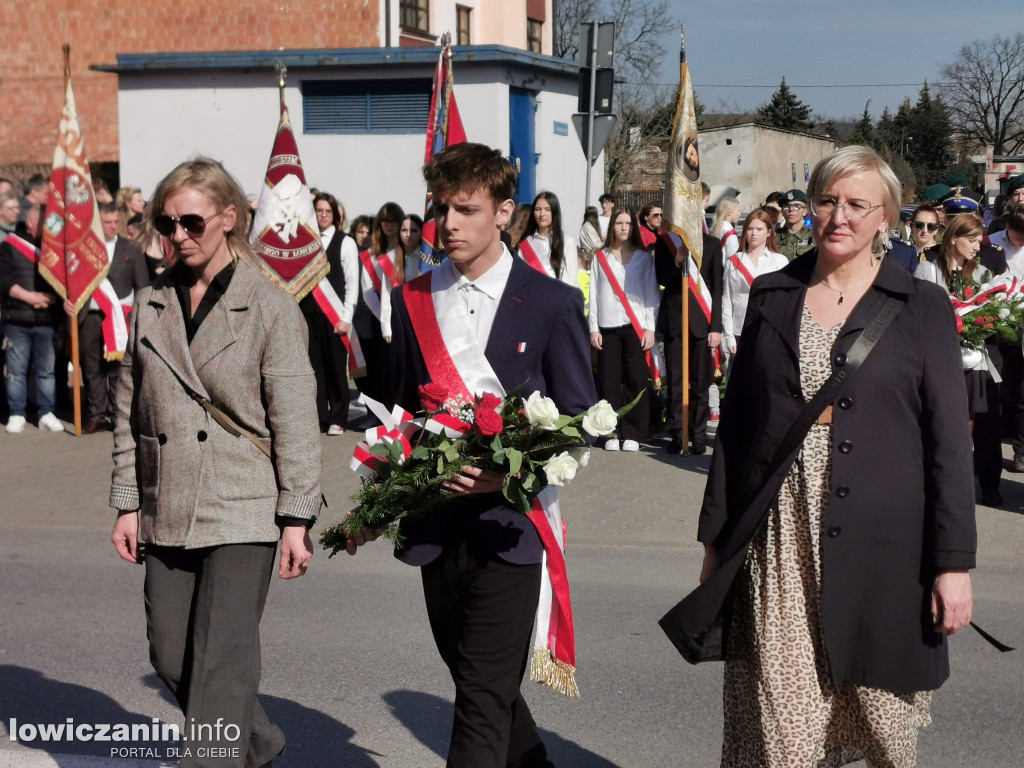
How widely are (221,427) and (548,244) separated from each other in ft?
24.9

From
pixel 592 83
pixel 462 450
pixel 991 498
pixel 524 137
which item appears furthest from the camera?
pixel 524 137

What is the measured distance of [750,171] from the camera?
214 feet

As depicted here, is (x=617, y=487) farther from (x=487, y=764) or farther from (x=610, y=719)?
(x=487, y=764)

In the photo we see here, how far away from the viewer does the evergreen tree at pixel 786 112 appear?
283 feet

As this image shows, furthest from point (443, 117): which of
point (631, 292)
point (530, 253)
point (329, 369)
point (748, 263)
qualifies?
point (329, 369)

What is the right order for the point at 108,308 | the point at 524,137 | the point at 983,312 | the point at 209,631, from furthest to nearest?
the point at 524,137
the point at 108,308
the point at 983,312
the point at 209,631

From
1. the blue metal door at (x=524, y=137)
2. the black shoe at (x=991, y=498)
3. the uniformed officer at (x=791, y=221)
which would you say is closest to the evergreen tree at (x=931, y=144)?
the blue metal door at (x=524, y=137)

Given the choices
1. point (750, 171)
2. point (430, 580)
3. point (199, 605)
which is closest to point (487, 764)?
point (430, 580)

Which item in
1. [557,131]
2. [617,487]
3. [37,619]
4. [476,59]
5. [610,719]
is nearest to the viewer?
[610,719]

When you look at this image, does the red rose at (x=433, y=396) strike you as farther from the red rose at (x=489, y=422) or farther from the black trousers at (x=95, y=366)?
the black trousers at (x=95, y=366)

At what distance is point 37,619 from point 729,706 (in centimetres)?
407

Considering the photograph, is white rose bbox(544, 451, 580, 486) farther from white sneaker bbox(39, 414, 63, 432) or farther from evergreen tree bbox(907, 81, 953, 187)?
evergreen tree bbox(907, 81, 953, 187)

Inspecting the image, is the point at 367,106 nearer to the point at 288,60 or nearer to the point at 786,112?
the point at 288,60

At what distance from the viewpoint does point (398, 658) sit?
584 cm
